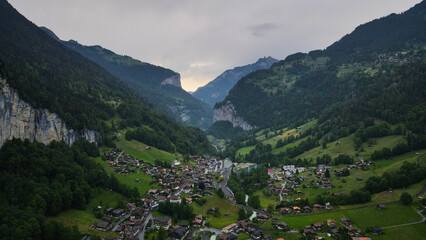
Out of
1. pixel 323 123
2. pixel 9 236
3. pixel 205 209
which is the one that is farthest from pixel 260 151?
pixel 9 236

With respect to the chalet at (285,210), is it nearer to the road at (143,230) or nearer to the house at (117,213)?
the road at (143,230)

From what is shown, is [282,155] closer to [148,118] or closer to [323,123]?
[323,123]

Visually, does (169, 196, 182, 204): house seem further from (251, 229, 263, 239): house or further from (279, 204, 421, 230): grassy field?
(279, 204, 421, 230): grassy field

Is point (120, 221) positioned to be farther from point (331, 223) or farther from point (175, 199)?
point (331, 223)

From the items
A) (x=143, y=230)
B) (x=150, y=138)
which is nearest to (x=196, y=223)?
(x=143, y=230)

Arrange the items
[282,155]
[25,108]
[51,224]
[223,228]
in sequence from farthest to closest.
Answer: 1. [282,155]
2. [25,108]
3. [223,228]
4. [51,224]

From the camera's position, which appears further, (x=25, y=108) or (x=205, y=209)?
(x=205, y=209)
